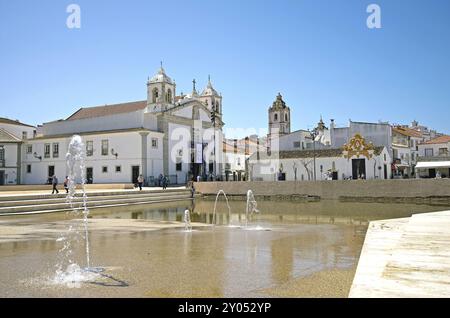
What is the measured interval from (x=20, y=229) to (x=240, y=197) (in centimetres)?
1996

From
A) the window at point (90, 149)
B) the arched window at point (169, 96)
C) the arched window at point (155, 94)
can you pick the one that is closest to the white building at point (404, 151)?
the arched window at point (169, 96)

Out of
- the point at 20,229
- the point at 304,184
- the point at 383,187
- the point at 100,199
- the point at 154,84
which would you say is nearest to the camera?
the point at 20,229

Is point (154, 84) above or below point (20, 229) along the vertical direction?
above

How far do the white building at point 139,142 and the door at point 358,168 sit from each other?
13779 millimetres

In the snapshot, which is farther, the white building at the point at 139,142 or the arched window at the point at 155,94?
the arched window at the point at 155,94

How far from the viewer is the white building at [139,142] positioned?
130ft

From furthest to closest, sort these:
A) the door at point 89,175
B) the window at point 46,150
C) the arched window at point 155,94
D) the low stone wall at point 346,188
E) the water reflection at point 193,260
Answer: the window at point 46,150 → the arched window at point 155,94 → the door at point 89,175 → the low stone wall at point 346,188 → the water reflection at point 193,260

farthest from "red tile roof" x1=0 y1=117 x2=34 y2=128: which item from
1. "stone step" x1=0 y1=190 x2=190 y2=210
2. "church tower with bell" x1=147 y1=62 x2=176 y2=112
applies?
"stone step" x1=0 y1=190 x2=190 y2=210

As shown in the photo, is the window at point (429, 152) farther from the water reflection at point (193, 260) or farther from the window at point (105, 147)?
the water reflection at point (193, 260)

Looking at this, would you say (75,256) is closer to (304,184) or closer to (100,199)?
(100,199)

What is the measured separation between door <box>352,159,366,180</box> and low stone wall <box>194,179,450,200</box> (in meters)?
11.7

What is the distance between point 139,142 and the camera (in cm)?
3909
